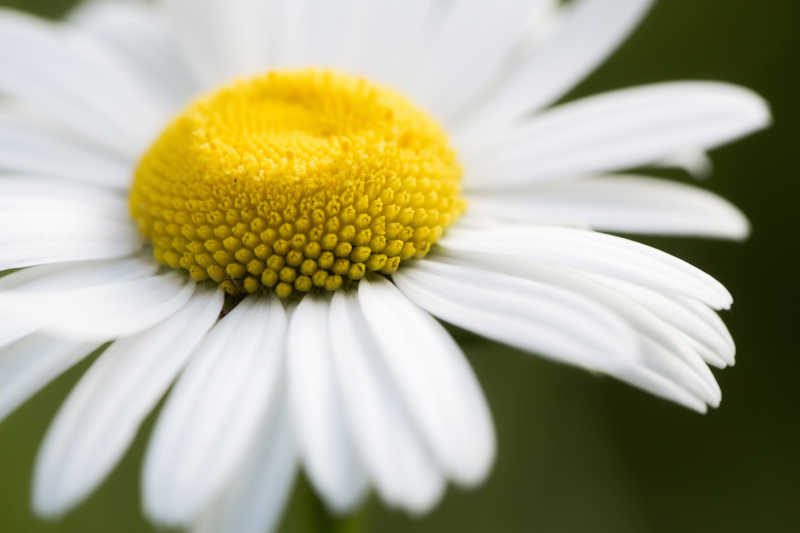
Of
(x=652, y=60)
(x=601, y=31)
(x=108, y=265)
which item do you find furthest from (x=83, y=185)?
(x=652, y=60)

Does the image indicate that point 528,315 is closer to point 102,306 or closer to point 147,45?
point 102,306

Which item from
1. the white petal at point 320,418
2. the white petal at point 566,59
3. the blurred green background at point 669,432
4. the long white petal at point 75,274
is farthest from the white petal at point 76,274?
the blurred green background at point 669,432

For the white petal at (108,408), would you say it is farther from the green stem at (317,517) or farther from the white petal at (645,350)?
the white petal at (645,350)

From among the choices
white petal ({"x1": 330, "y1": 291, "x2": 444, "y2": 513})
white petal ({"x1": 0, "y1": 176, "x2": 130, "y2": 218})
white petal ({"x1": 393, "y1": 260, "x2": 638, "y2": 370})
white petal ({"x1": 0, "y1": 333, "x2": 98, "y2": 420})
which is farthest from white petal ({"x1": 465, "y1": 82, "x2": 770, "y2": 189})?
white petal ({"x1": 0, "y1": 333, "x2": 98, "y2": 420})

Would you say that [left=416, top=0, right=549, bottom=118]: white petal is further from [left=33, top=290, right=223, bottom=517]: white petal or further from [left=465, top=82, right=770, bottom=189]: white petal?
[left=33, top=290, right=223, bottom=517]: white petal

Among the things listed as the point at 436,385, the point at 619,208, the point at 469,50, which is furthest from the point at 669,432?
the point at 436,385

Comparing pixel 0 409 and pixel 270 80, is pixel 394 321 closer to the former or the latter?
pixel 0 409
